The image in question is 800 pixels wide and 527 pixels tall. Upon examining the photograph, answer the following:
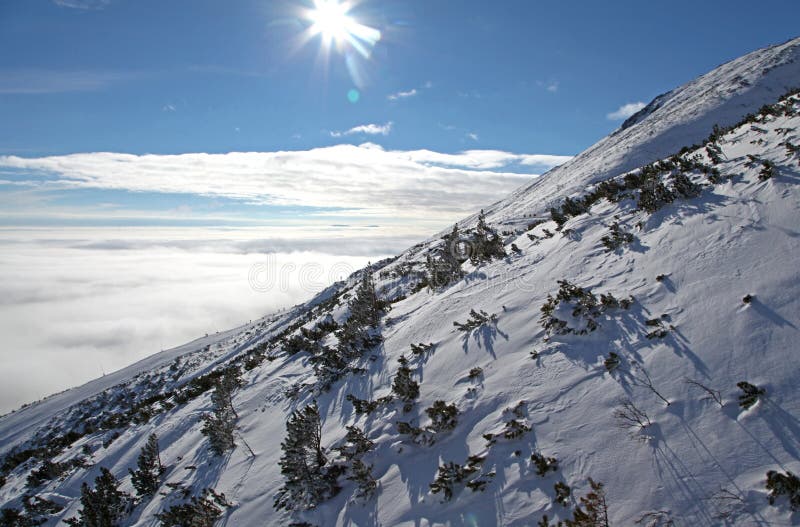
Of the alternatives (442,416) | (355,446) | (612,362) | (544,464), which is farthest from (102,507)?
(612,362)

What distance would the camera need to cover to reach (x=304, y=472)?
16.7 ft

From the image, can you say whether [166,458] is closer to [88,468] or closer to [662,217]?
[88,468]

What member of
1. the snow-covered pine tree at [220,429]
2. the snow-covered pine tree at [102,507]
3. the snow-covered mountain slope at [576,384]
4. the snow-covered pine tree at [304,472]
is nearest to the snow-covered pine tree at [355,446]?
the snow-covered mountain slope at [576,384]

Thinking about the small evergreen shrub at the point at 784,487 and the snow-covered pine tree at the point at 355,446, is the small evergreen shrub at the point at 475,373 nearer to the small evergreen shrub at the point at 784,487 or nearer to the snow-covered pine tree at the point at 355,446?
the snow-covered pine tree at the point at 355,446

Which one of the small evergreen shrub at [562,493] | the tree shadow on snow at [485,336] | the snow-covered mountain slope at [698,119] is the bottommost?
the small evergreen shrub at [562,493]

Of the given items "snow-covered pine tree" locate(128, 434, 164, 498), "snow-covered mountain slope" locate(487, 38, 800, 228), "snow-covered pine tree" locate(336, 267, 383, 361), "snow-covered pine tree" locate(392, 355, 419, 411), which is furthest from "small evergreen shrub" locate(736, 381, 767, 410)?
"snow-covered mountain slope" locate(487, 38, 800, 228)

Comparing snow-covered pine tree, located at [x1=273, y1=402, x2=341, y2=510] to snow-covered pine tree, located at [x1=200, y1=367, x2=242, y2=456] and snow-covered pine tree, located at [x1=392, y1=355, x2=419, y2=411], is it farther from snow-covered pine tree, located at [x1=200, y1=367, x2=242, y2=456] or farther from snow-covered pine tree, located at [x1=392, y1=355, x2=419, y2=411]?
snow-covered pine tree, located at [x1=200, y1=367, x2=242, y2=456]

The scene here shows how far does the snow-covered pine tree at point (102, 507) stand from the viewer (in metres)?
6.64

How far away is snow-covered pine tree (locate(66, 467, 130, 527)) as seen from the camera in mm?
6637

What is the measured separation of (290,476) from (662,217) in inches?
301

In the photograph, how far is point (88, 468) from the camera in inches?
388

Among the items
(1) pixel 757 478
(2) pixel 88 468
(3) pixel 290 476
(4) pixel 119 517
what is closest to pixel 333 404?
(3) pixel 290 476

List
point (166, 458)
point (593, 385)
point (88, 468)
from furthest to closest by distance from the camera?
point (88, 468), point (166, 458), point (593, 385)

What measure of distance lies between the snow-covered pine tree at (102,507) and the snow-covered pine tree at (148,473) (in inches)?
10.8
